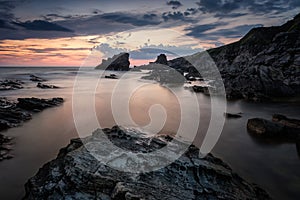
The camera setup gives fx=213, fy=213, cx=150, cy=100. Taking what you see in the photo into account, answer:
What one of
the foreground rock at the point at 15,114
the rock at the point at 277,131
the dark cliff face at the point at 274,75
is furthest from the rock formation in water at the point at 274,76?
the foreground rock at the point at 15,114

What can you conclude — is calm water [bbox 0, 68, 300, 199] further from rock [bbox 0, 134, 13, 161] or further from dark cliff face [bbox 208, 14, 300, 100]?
dark cliff face [bbox 208, 14, 300, 100]

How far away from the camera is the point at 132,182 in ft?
23.4

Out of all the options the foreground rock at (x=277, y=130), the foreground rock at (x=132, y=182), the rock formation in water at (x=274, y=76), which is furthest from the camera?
the rock formation in water at (x=274, y=76)

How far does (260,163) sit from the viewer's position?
11578mm

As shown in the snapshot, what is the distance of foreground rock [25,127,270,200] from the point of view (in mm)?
6903

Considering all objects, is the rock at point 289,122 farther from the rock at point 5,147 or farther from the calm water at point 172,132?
the rock at point 5,147

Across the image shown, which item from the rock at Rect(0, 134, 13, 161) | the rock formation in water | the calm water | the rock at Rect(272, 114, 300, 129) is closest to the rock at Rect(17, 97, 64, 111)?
the calm water

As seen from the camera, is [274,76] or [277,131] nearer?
[277,131]

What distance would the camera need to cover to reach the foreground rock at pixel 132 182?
6903 mm

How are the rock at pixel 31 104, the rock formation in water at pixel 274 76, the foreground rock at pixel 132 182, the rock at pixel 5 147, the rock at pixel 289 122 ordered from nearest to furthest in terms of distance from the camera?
1. the foreground rock at pixel 132 182
2. the rock at pixel 5 147
3. the rock at pixel 289 122
4. the rock at pixel 31 104
5. the rock formation in water at pixel 274 76

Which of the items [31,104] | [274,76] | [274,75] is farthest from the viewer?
[274,75]

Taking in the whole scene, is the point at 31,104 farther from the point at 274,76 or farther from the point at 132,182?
the point at 274,76

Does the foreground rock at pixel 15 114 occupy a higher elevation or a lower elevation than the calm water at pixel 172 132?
higher

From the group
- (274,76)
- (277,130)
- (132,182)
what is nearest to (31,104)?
(132,182)
